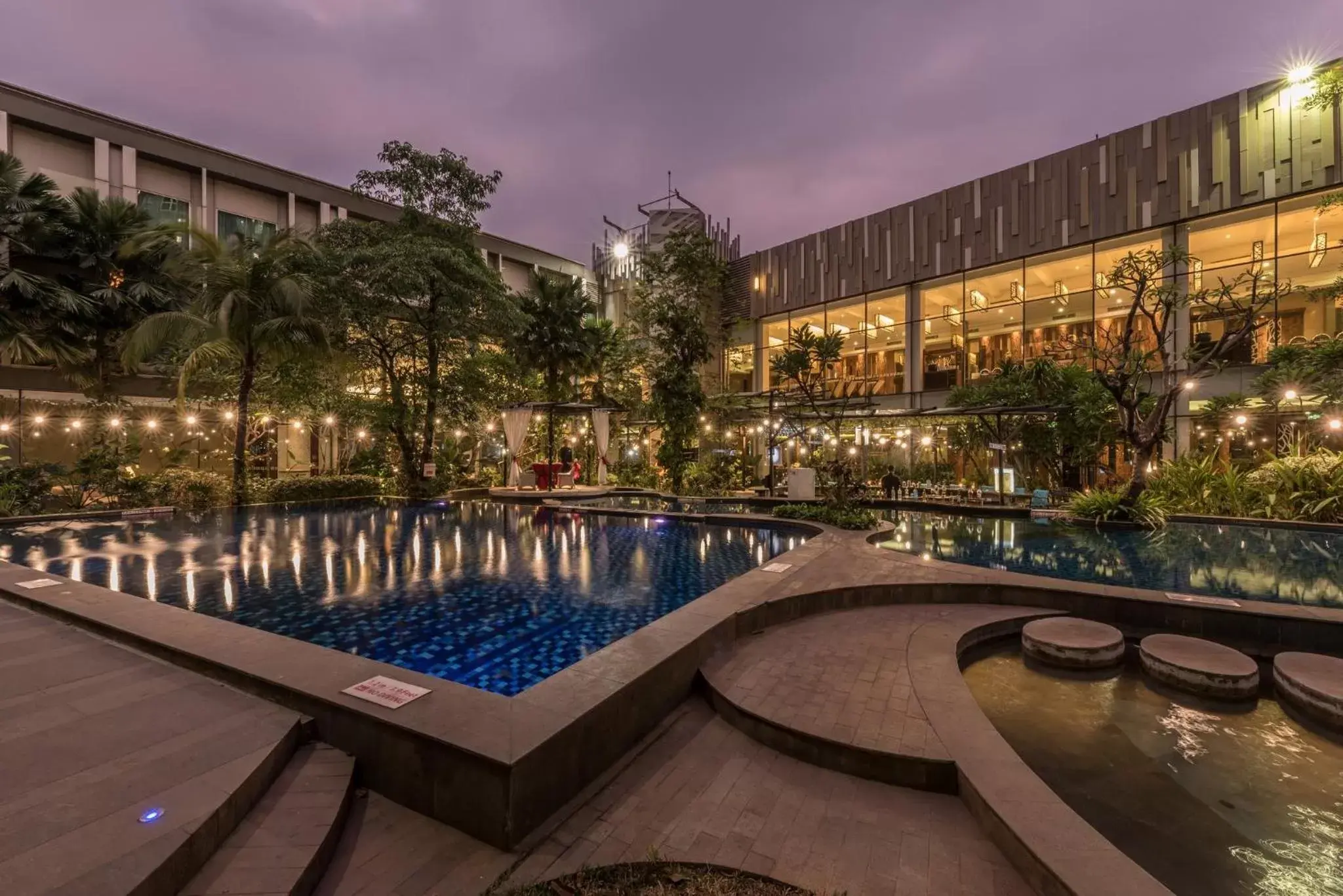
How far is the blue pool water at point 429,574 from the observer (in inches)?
212

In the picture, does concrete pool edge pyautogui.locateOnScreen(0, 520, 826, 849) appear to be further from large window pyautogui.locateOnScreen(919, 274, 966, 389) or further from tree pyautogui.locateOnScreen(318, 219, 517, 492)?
large window pyautogui.locateOnScreen(919, 274, 966, 389)

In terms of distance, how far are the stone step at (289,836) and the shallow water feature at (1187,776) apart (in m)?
3.76

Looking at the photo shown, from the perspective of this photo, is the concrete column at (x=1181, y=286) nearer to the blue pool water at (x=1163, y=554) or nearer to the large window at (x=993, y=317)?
the large window at (x=993, y=317)

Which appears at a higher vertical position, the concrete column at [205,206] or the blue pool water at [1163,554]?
the concrete column at [205,206]

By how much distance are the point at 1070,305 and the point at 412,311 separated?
850 inches

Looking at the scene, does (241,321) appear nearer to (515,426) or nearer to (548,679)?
(515,426)

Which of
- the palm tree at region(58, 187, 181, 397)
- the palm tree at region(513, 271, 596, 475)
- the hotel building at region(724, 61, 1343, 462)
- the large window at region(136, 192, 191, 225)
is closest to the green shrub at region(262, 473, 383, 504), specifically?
the palm tree at region(58, 187, 181, 397)

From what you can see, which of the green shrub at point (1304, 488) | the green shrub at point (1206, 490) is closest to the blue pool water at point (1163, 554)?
the green shrub at point (1304, 488)

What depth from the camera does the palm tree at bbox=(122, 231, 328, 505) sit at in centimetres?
1459

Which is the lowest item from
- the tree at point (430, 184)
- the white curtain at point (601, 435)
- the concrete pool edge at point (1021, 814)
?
the concrete pool edge at point (1021, 814)

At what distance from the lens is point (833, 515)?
11547 millimetres

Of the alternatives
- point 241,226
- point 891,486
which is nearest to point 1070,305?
point 891,486

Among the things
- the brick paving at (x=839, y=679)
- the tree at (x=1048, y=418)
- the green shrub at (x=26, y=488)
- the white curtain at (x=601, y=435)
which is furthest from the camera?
the white curtain at (x=601, y=435)

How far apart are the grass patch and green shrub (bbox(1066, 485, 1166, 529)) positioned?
41.9 ft
